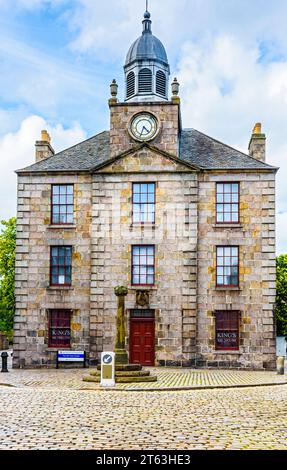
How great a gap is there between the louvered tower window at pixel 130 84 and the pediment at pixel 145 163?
16.2ft

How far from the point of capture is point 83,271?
30.5m

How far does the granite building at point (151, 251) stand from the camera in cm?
2959

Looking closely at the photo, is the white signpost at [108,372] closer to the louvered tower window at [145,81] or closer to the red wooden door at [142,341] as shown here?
the red wooden door at [142,341]

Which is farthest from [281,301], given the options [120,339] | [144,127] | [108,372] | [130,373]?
[108,372]

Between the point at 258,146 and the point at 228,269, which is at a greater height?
the point at 258,146

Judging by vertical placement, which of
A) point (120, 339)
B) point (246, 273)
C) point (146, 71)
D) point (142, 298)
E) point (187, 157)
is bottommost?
point (120, 339)

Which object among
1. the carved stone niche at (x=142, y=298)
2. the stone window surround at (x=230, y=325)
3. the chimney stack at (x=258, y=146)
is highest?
the chimney stack at (x=258, y=146)

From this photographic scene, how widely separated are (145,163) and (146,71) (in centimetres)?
616

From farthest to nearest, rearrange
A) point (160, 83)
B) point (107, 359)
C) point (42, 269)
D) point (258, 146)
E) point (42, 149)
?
point (160, 83) → point (42, 149) → point (258, 146) → point (42, 269) → point (107, 359)

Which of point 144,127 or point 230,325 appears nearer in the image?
point 230,325

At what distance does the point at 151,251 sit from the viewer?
1192 inches

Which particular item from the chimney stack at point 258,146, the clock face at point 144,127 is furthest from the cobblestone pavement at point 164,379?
the clock face at point 144,127

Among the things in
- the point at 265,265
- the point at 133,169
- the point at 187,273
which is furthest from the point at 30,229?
the point at 265,265

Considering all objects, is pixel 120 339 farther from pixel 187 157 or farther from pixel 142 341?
pixel 187 157
